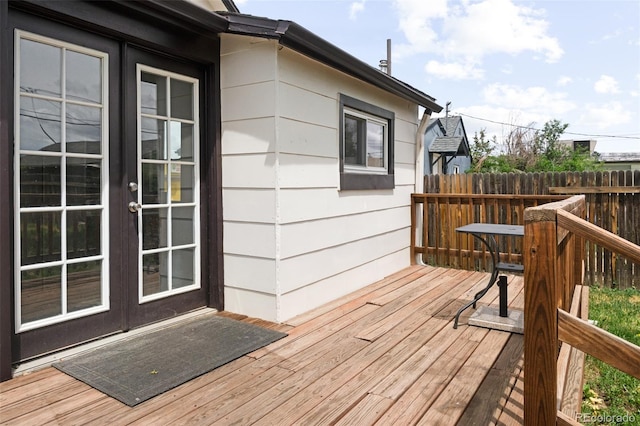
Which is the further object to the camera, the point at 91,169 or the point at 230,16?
the point at 230,16

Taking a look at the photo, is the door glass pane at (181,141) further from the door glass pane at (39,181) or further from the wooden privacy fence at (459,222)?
the wooden privacy fence at (459,222)

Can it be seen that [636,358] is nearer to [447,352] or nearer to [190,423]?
[447,352]

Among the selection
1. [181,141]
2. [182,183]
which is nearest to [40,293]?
[182,183]

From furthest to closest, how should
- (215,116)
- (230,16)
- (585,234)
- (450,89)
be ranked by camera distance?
(450,89), (215,116), (230,16), (585,234)

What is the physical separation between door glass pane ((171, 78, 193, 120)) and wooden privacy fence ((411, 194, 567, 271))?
3455 millimetres

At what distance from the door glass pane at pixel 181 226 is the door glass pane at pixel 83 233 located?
22.1 inches

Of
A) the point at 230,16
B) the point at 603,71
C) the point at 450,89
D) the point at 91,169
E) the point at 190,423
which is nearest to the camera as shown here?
the point at 190,423

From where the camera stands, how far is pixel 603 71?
15.6 m

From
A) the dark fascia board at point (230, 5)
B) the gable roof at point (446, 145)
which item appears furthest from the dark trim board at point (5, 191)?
the gable roof at point (446, 145)

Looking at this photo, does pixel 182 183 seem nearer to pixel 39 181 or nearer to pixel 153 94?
pixel 153 94

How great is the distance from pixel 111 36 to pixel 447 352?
3000 mm

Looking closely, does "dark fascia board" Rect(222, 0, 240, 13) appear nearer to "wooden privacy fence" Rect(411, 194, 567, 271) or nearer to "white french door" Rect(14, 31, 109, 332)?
"white french door" Rect(14, 31, 109, 332)

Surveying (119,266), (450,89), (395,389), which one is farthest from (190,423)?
(450,89)

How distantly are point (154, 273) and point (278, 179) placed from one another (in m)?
1.15
